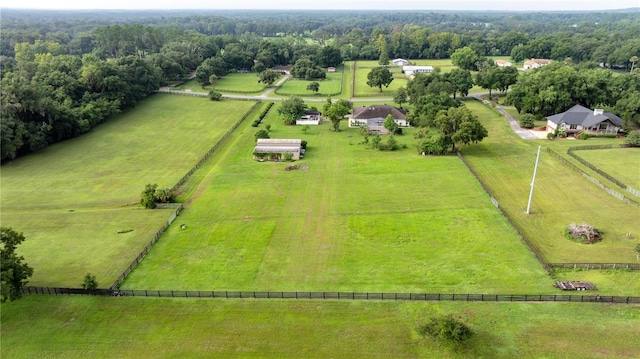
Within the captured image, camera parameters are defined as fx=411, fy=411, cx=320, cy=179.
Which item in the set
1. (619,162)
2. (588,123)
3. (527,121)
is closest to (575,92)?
(588,123)

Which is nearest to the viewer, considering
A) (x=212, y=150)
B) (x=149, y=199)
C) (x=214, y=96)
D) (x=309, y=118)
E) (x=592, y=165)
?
(x=149, y=199)

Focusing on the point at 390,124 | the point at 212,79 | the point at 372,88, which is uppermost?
the point at 212,79

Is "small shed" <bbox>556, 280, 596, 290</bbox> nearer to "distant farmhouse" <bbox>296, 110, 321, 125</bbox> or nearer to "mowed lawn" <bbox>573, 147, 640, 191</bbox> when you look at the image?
"mowed lawn" <bbox>573, 147, 640, 191</bbox>

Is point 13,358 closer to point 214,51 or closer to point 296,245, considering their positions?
point 296,245

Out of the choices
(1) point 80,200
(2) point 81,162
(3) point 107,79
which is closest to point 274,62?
(3) point 107,79

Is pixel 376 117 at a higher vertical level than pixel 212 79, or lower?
lower

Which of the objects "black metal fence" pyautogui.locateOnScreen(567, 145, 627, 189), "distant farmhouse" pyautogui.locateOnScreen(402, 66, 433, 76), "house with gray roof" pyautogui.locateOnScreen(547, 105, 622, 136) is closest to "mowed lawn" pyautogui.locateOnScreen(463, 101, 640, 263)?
"black metal fence" pyautogui.locateOnScreen(567, 145, 627, 189)

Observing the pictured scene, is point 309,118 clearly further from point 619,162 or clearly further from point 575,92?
point 619,162
